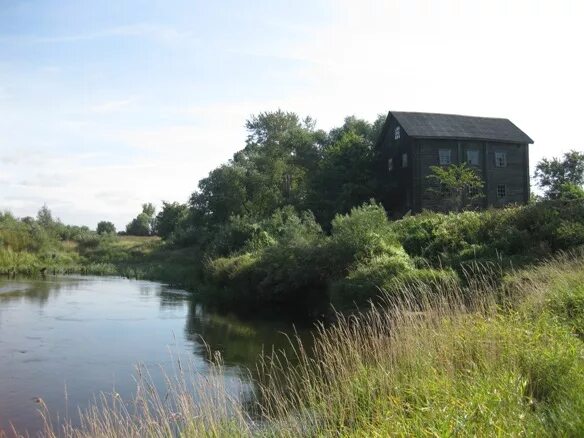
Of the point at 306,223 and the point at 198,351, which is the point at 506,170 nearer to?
the point at 306,223

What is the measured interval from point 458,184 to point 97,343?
26.0m

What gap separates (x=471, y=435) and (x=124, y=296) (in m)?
27.7

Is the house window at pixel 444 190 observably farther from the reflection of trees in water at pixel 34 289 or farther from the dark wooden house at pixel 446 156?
the reflection of trees in water at pixel 34 289

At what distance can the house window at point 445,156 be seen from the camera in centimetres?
3931

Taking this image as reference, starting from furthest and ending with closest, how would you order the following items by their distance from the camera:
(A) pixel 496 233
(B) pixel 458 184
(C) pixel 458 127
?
(C) pixel 458 127, (B) pixel 458 184, (A) pixel 496 233

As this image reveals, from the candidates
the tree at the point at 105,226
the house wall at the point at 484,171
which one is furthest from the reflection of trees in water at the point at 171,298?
the tree at the point at 105,226

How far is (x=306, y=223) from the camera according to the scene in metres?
32.8

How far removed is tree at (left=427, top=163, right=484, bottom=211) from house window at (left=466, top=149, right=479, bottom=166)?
0.88m

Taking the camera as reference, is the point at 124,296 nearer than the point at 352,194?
Yes

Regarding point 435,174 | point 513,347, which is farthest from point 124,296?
point 513,347

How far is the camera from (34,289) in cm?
3108

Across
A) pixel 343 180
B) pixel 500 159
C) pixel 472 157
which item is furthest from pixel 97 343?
pixel 500 159

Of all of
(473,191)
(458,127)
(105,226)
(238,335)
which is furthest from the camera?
(105,226)

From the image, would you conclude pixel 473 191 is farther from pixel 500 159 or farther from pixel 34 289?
pixel 34 289
